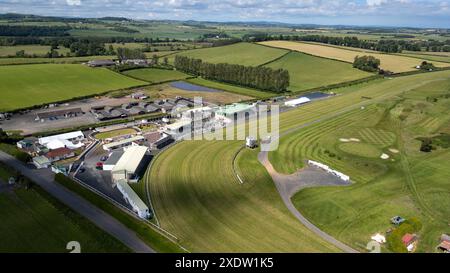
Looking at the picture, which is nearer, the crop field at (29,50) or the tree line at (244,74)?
the tree line at (244,74)

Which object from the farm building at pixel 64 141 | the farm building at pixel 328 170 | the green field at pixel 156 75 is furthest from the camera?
the green field at pixel 156 75

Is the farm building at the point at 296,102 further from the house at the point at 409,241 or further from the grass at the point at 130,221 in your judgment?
the grass at the point at 130,221

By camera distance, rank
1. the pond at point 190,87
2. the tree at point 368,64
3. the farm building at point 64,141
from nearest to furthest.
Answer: the farm building at point 64,141 < the pond at point 190,87 < the tree at point 368,64

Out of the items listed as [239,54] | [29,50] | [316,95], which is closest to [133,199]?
[316,95]

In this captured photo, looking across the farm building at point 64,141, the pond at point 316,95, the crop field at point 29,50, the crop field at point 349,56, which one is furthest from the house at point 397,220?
the crop field at point 29,50

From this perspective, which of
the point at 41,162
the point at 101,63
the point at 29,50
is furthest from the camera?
the point at 29,50

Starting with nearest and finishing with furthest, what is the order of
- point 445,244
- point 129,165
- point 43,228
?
1. point 445,244
2. point 43,228
3. point 129,165

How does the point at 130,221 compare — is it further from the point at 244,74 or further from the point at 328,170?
the point at 244,74

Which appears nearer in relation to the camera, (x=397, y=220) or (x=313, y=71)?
(x=397, y=220)
